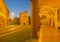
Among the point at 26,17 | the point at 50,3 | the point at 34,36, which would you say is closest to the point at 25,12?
the point at 26,17

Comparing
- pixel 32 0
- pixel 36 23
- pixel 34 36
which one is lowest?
pixel 34 36

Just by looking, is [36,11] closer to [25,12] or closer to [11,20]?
[25,12]

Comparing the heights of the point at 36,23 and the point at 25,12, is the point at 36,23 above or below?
below

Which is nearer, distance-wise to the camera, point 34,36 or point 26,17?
point 34,36

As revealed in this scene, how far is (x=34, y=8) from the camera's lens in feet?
22.5

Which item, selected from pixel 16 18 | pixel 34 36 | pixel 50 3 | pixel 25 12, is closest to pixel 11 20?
pixel 16 18

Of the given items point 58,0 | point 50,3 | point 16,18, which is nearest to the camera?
point 58,0

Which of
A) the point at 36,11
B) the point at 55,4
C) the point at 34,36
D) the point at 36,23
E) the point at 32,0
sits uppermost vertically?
the point at 55,4

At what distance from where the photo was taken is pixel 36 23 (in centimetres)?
693

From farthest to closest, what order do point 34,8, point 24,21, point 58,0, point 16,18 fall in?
point 16,18 → point 24,21 → point 58,0 → point 34,8

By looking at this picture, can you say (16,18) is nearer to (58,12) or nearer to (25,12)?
(25,12)

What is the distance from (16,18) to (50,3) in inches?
Result: 1267

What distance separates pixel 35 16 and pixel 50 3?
12.1 meters

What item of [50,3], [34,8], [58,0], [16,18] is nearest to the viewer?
[34,8]
